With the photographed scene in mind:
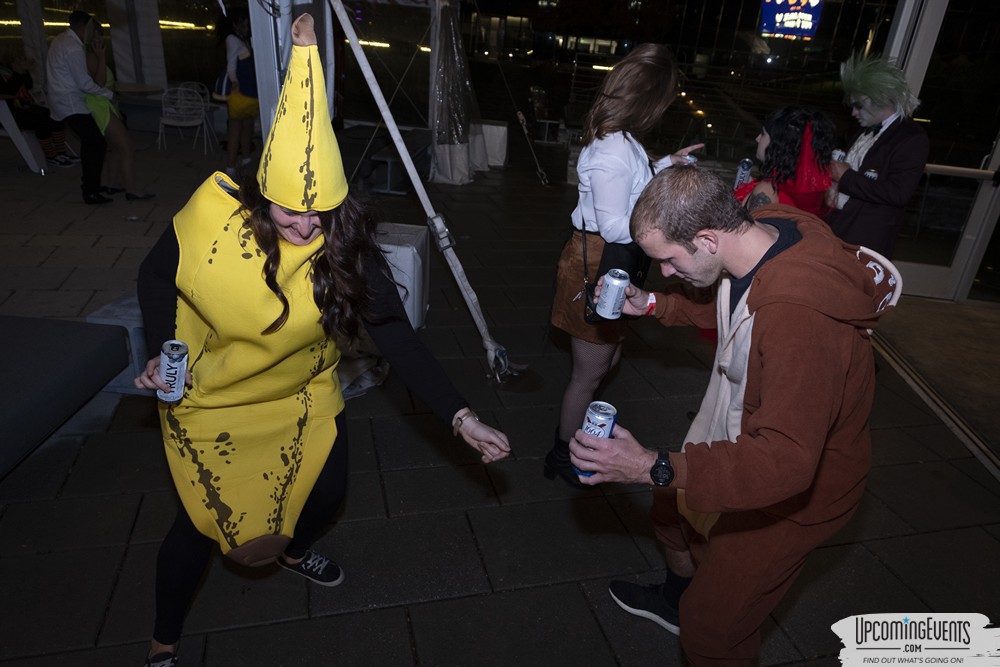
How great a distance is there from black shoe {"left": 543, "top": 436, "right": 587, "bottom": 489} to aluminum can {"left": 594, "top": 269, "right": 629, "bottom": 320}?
108cm

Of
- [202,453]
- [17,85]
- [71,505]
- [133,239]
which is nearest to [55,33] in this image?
[17,85]

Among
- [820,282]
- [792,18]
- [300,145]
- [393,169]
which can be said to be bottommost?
[393,169]

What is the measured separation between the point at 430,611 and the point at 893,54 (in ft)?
19.6

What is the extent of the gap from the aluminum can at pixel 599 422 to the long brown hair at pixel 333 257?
2.62 feet

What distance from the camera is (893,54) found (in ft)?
18.3

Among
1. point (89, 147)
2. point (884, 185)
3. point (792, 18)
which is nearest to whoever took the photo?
point (884, 185)

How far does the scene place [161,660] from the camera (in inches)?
86.7

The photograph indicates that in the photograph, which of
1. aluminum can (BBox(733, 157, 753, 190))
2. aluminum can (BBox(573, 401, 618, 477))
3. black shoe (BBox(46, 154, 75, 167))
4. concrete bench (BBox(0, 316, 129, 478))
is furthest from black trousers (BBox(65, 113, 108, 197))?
aluminum can (BBox(573, 401, 618, 477))

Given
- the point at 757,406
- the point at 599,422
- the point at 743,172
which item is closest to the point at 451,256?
the point at 743,172

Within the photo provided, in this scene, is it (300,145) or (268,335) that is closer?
(300,145)

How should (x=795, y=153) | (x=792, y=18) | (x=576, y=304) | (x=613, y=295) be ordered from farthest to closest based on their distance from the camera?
1. (x=792, y=18)
2. (x=795, y=153)
3. (x=576, y=304)
4. (x=613, y=295)

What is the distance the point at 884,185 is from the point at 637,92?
7.71 ft

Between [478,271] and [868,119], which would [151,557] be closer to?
[478,271]

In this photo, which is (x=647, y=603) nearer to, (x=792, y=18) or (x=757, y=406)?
(x=757, y=406)
